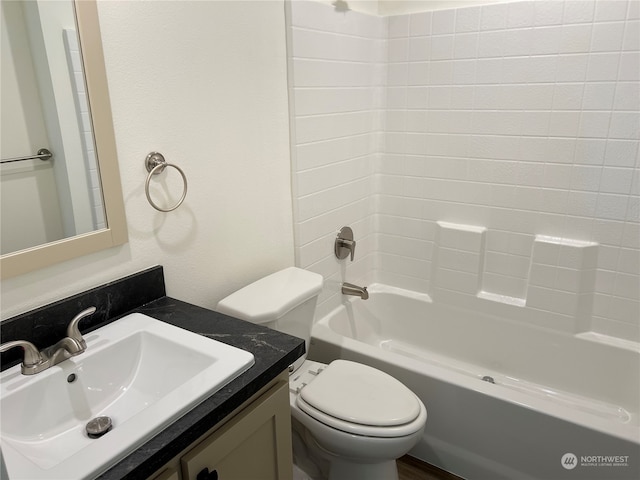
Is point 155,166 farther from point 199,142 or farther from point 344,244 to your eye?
point 344,244

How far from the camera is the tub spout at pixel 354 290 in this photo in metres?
2.35

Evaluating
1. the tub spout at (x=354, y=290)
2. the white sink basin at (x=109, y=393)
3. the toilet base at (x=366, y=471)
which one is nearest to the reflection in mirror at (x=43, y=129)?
the white sink basin at (x=109, y=393)

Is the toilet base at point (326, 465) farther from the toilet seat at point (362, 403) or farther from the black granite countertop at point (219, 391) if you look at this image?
the black granite countertop at point (219, 391)

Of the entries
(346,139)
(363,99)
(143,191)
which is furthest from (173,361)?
(363,99)

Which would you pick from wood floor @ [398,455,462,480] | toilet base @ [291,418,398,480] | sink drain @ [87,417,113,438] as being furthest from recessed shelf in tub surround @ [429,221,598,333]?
sink drain @ [87,417,113,438]

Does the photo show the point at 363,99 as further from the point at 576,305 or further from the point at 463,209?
the point at 576,305

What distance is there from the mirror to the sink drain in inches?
15.3

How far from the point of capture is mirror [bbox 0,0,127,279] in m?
1.11

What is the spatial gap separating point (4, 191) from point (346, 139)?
1.43 meters

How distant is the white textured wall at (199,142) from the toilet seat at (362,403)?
1.58 feet

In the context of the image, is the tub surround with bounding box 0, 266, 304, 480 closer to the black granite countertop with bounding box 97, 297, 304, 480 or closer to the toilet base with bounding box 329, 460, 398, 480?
the black granite countertop with bounding box 97, 297, 304, 480

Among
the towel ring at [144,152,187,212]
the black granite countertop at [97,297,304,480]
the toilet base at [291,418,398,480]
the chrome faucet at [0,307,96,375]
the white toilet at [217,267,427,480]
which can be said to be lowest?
the toilet base at [291,418,398,480]

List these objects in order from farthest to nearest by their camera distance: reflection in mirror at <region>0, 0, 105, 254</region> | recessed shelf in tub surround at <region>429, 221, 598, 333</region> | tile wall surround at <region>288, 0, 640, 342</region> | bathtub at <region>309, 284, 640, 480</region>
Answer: recessed shelf in tub surround at <region>429, 221, 598, 333</region> < tile wall surround at <region>288, 0, 640, 342</region> < bathtub at <region>309, 284, 640, 480</region> < reflection in mirror at <region>0, 0, 105, 254</region>

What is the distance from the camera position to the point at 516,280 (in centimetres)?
224
